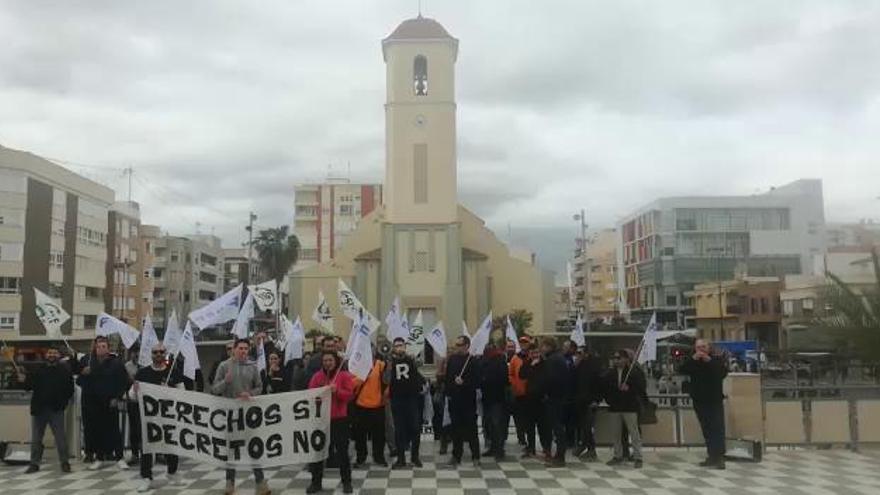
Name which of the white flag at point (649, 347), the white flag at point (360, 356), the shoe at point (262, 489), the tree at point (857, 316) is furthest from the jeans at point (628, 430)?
the shoe at point (262, 489)

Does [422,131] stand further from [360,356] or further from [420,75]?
[360,356]

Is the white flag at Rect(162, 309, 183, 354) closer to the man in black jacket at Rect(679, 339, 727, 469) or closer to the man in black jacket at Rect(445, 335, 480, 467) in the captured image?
the man in black jacket at Rect(445, 335, 480, 467)

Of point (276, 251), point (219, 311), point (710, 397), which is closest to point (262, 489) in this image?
point (219, 311)

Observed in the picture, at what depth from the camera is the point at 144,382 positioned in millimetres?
9438

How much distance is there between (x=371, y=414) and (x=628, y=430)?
3760mm

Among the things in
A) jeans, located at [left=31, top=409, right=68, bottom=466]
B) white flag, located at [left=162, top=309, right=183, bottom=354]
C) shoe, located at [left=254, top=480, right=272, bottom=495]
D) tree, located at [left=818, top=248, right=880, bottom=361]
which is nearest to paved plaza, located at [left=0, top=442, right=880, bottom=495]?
jeans, located at [left=31, top=409, right=68, bottom=466]

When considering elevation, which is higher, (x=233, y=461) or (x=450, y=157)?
(x=450, y=157)

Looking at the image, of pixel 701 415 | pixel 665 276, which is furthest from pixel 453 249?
pixel 665 276

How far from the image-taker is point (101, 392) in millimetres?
10578

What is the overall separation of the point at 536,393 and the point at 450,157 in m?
33.0

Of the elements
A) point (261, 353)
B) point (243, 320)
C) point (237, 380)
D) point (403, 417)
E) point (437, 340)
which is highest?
point (243, 320)

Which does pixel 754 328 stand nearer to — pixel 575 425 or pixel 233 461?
pixel 575 425

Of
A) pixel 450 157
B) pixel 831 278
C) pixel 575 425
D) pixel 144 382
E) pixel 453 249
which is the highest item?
pixel 450 157

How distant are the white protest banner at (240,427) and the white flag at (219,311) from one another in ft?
11.2
